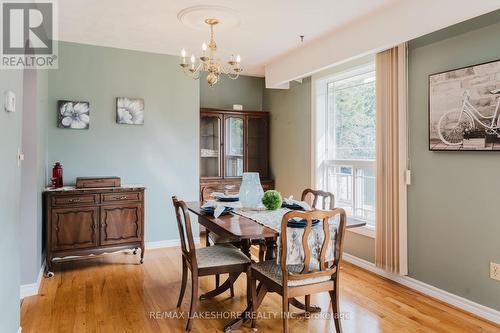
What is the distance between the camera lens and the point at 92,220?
3.76 metres

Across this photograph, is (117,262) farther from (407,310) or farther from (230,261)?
(407,310)

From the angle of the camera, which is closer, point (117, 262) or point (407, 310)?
point (407, 310)

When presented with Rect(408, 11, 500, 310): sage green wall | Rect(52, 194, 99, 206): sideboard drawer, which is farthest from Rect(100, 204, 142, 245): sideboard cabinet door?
Rect(408, 11, 500, 310): sage green wall

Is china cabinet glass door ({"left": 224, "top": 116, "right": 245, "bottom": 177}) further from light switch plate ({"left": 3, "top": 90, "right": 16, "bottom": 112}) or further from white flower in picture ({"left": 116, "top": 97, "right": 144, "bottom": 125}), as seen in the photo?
light switch plate ({"left": 3, "top": 90, "right": 16, "bottom": 112})

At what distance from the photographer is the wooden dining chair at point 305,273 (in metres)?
2.10

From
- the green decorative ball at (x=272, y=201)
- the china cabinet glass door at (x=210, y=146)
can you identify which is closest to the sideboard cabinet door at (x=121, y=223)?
the china cabinet glass door at (x=210, y=146)

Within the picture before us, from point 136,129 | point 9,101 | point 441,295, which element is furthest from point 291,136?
point 9,101

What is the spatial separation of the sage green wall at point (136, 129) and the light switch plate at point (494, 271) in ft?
11.2

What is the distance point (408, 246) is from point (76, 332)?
Answer: 285 centimetres

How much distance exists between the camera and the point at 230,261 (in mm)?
2551

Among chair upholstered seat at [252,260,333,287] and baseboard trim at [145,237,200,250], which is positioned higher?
chair upholstered seat at [252,260,333,287]

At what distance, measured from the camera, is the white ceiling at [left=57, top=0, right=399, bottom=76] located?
3012mm

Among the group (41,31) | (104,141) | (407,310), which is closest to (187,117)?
(104,141)

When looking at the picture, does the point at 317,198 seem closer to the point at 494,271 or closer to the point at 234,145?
the point at 494,271
